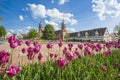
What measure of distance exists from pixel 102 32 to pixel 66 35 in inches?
1012

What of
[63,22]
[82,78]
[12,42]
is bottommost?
[82,78]

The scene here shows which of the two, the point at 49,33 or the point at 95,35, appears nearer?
the point at 49,33

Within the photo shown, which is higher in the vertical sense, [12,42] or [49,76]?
[12,42]

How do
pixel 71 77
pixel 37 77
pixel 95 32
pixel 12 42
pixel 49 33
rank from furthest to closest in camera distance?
pixel 95 32 → pixel 49 33 → pixel 71 77 → pixel 37 77 → pixel 12 42

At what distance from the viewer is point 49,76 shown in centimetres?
461

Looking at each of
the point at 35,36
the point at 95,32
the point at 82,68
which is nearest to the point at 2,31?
the point at 35,36

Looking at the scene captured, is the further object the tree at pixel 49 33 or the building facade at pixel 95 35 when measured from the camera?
the building facade at pixel 95 35

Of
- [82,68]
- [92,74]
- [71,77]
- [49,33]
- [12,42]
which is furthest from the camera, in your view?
[49,33]

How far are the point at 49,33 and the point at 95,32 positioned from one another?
2430 centimetres

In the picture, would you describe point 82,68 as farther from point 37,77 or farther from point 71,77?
point 37,77

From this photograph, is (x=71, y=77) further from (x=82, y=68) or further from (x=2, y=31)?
(x=2, y=31)

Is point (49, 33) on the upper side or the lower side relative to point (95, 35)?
upper

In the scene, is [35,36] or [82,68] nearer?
[82,68]

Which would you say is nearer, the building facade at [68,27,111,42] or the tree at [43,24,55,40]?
the tree at [43,24,55,40]
